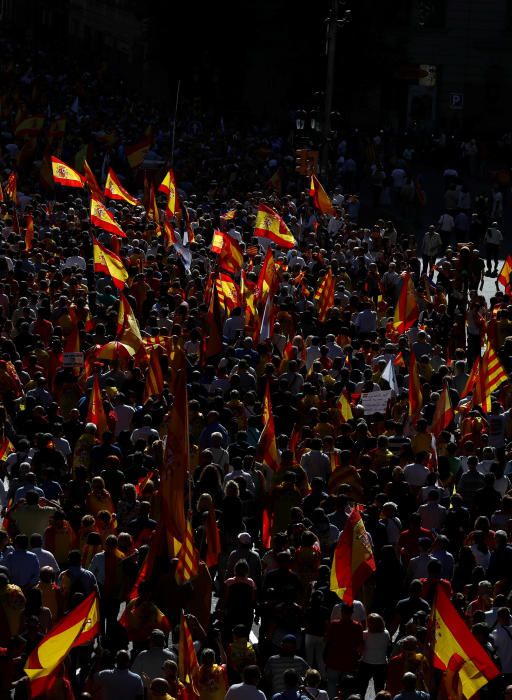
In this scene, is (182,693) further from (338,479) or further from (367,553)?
(338,479)

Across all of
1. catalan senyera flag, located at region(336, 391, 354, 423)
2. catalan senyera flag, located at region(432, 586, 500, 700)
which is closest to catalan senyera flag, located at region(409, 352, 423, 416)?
catalan senyera flag, located at region(336, 391, 354, 423)

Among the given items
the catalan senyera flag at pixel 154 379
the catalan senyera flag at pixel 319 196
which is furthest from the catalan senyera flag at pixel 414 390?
the catalan senyera flag at pixel 319 196

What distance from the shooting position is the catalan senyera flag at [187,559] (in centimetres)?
1466

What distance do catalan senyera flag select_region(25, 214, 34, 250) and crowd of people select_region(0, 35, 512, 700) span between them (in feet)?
0.57

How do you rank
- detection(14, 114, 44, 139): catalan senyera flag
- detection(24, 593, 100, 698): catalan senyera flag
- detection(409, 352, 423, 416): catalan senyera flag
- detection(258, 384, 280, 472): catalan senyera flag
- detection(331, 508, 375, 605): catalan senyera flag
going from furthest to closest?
detection(14, 114, 44, 139): catalan senyera flag → detection(409, 352, 423, 416): catalan senyera flag → detection(258, 384, 280, 472): catalan senyera flag → detection(331, 508, 375, 605): catalan senyera flag → detection(24, 593, 100, 698): catalan senyera flag

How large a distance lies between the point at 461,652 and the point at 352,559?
1843 mm

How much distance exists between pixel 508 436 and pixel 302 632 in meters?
5.95

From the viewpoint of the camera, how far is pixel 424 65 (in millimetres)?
61844

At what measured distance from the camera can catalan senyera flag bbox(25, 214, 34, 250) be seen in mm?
29875

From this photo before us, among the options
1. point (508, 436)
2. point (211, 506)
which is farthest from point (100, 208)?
point (211, 506)

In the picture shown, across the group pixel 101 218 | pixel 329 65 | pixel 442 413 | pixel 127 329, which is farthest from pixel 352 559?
pixel 329 65

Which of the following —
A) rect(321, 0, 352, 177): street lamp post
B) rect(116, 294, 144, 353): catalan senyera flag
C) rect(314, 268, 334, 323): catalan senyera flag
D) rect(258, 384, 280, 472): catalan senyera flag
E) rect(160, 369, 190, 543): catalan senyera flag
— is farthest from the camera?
rect(321, 0, 352, 177): street lamp post

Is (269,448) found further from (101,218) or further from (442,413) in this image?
(101,218)

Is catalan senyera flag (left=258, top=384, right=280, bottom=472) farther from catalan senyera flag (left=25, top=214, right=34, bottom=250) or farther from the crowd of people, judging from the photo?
catalan senyera flag (left=25, top=214, right=34, bottom=250)
